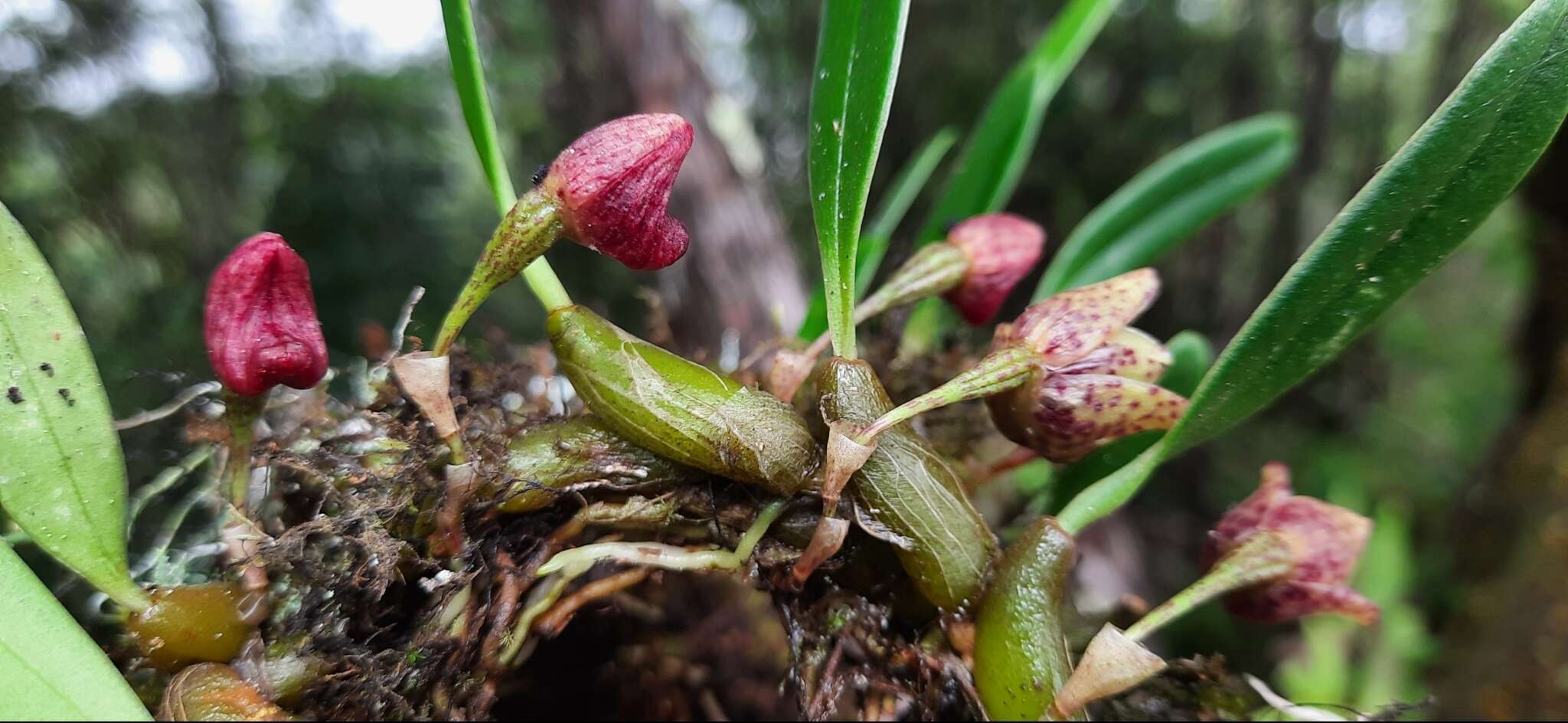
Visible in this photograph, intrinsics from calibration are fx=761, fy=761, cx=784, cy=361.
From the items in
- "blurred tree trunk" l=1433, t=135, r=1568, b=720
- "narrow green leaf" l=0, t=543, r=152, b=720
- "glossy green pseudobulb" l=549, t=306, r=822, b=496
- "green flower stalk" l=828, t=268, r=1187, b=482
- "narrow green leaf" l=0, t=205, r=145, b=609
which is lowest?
"blurred tree trunk" l=1433, t=135, r=1568, b=720

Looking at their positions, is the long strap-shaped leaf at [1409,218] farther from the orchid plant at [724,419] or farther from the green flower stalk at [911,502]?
the green flower stalk at [911,502]

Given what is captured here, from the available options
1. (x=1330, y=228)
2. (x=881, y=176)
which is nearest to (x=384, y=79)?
(x=881, y=176)

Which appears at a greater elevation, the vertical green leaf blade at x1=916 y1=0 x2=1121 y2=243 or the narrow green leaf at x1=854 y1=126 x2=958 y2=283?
the vertical green leaf blade at x1=916 y1=0 x2=1121 y2=243

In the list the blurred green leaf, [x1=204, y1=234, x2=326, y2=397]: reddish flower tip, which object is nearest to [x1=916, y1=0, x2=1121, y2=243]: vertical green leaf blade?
the blurred green leaf

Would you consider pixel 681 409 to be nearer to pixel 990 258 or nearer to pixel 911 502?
pixel 911 502

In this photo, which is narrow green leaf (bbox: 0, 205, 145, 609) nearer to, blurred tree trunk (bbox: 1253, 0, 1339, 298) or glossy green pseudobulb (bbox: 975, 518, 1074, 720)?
glossy green pseudobulb (bbox: 975, 518, 1074, 720)

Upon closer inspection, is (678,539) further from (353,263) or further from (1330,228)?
(353,263)

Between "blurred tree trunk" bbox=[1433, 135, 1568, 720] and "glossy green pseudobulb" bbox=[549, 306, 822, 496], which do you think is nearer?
"glossy green pseudobulb" bbox=[549, 306, 822, 496]
